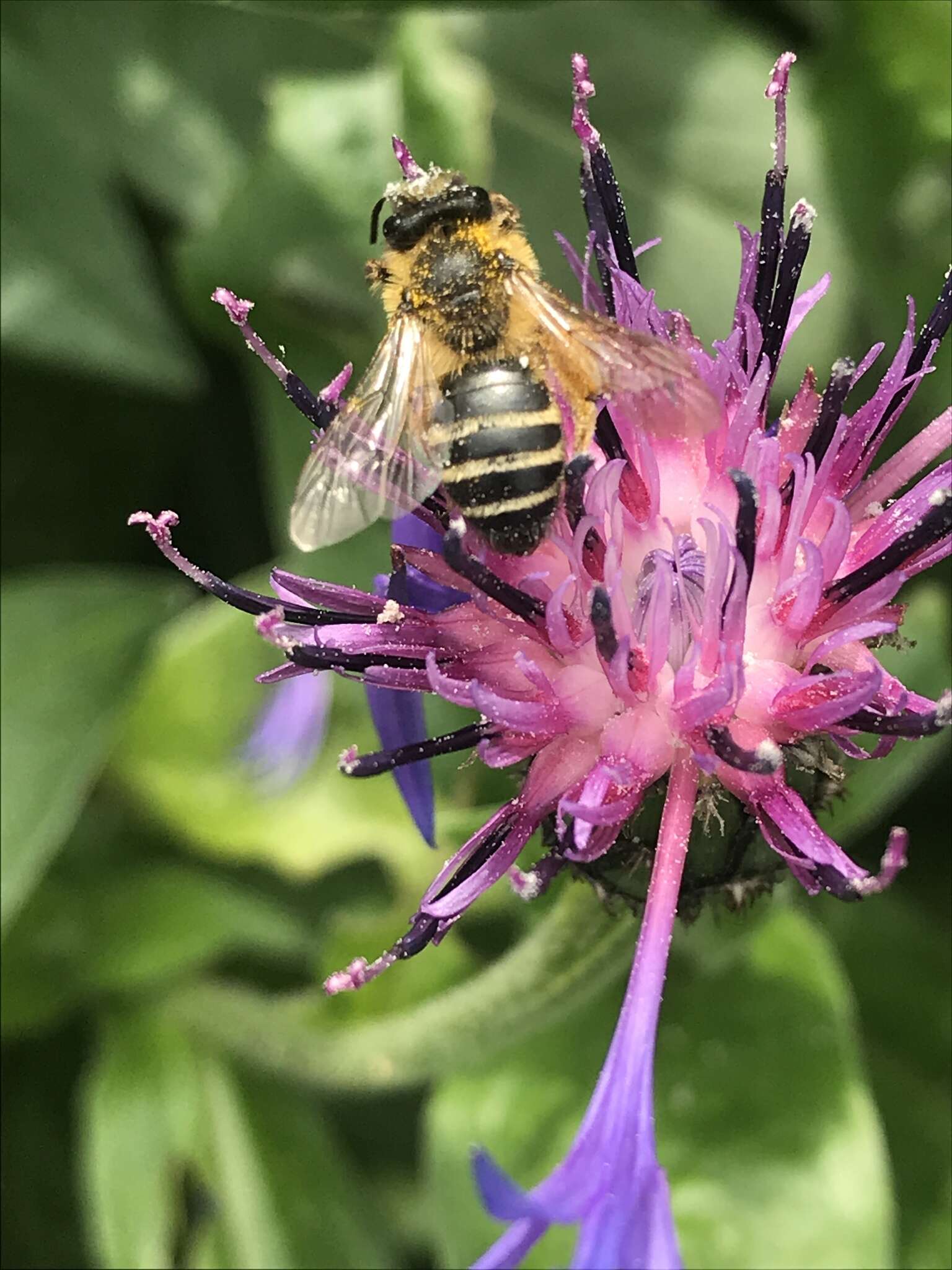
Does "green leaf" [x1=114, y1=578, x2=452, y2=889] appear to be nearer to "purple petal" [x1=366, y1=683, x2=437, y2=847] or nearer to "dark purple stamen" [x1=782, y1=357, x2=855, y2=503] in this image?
"purple petal" [x1=366, y1=683, x2=437, y2=847]

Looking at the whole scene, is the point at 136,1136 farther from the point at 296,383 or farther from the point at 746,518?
the point at 746,518

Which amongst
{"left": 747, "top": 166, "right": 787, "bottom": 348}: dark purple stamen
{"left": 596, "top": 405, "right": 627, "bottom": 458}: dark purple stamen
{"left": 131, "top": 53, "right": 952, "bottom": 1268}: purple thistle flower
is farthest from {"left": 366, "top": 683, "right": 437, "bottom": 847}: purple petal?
{"left": 747, "top": 166, "right": 787, "bottom": 348}: dark purple stamen

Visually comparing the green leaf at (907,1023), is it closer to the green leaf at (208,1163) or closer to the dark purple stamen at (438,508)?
the green leaf at (208,1163)

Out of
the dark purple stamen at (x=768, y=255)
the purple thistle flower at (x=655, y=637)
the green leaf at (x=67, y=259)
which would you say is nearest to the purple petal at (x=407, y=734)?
the purple thistle flower at (x=655, y=637)

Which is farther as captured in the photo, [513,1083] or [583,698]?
[513,1083]

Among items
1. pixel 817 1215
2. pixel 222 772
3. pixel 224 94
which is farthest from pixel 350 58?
pixel 817 1215

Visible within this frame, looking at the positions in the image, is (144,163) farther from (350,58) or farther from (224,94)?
(350,58)
